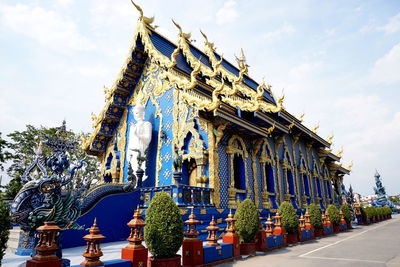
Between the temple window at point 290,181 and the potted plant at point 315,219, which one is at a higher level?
the temple window at point 290,181

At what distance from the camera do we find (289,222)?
893 centimetres

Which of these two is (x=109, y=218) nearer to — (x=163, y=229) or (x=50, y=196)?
(x=50, y=196)

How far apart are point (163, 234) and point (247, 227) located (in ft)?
9.31

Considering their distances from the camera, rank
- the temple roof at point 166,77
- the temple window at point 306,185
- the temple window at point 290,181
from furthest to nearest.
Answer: the temple window at point 306,185 < the temple window at point 290,181 < the temple roof at point 166,77

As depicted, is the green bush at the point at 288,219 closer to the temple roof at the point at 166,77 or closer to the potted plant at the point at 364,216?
the temple roof at the point at 166,77

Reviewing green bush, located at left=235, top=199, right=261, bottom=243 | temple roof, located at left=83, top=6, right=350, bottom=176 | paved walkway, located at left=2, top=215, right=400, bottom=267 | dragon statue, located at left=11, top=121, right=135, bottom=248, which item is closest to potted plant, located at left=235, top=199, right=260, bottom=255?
green bush, located at left=235, top=199, right=261, bottom=243

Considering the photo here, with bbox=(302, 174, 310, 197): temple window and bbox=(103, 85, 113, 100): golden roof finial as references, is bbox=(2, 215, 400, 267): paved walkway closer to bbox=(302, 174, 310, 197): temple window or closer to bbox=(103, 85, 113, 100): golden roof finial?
bbox=(103, 85, 113, 100): golden roof finial

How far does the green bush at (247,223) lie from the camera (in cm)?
684

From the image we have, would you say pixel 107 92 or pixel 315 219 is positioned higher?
pixel 107 92

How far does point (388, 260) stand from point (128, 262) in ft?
18.8

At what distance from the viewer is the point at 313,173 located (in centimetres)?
1959

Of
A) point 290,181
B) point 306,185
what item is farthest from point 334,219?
point 306,185

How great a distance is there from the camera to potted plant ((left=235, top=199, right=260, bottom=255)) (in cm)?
681

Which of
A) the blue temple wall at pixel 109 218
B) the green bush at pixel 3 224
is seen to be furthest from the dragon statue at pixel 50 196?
the blue temple wall at pixel 109 218
